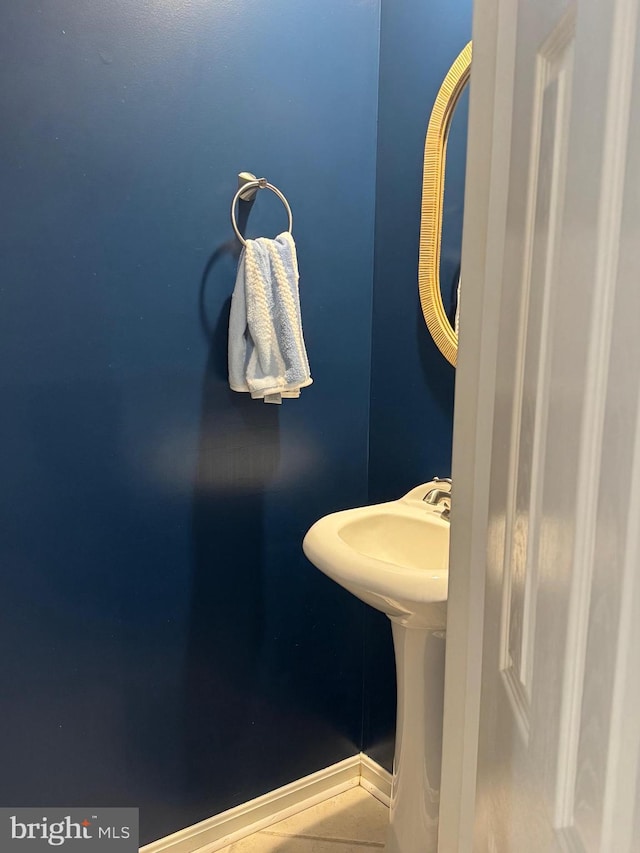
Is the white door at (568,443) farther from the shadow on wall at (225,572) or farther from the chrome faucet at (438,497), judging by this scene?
the shadow on wall at (225,572)

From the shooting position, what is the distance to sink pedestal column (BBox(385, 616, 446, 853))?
137 cm

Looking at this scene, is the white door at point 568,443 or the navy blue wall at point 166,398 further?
the navy blue wall at point 166,398

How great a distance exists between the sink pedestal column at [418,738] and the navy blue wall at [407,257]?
375 mm

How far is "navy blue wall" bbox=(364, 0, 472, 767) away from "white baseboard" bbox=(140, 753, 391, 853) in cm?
22

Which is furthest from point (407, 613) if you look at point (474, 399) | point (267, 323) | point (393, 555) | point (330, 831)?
point (330, 831)

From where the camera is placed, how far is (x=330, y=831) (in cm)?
179

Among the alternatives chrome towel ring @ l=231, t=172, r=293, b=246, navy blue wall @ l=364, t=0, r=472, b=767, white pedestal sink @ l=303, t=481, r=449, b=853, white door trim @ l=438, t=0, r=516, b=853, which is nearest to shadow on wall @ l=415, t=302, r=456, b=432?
navy blue wall @ l=364, t=0, r=472, b=767

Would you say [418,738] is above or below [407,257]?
below

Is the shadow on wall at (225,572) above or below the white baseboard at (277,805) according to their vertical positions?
above

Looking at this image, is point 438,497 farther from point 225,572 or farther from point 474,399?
point 474,399

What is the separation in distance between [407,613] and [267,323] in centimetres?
71

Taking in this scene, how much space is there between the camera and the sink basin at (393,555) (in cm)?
114

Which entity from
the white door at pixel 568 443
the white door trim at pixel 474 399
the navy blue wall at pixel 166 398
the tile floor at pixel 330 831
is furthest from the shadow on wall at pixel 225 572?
the white door at pixel 568 443

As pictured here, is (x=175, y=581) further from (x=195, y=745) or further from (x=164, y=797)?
(x=164, y=797)
